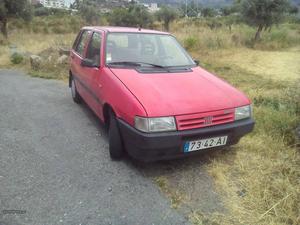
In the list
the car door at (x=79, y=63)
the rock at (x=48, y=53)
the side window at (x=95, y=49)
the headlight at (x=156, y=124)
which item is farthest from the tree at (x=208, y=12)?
the headlight at (x=156, y=124)

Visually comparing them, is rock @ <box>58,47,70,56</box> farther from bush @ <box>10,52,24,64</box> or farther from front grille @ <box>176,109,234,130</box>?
front grille @ <box>176,109,234,130</box>

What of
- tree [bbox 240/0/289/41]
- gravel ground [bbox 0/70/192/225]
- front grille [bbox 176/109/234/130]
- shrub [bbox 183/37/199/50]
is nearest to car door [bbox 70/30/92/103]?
gravel ground [bbox 0/70/192/225]

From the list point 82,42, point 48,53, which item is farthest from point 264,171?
point 48,53

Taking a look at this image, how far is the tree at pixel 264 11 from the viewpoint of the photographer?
54.9 ft

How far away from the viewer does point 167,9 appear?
3541 cm

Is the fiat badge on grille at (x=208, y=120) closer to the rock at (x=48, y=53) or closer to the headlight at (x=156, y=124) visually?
the headlight at (x=156, y=124)

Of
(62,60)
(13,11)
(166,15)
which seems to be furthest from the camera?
(166,15)

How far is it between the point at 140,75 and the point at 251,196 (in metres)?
1.88

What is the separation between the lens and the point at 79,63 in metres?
5.50

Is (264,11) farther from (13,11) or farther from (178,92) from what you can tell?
(13,11)

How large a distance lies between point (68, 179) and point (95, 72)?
5.44 ft

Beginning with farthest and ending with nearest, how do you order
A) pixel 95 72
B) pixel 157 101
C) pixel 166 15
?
pixel 166 15
pixel 95 72
pixel 157 101

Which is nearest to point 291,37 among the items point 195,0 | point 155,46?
point 155,46

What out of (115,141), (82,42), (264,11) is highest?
(82,42)
